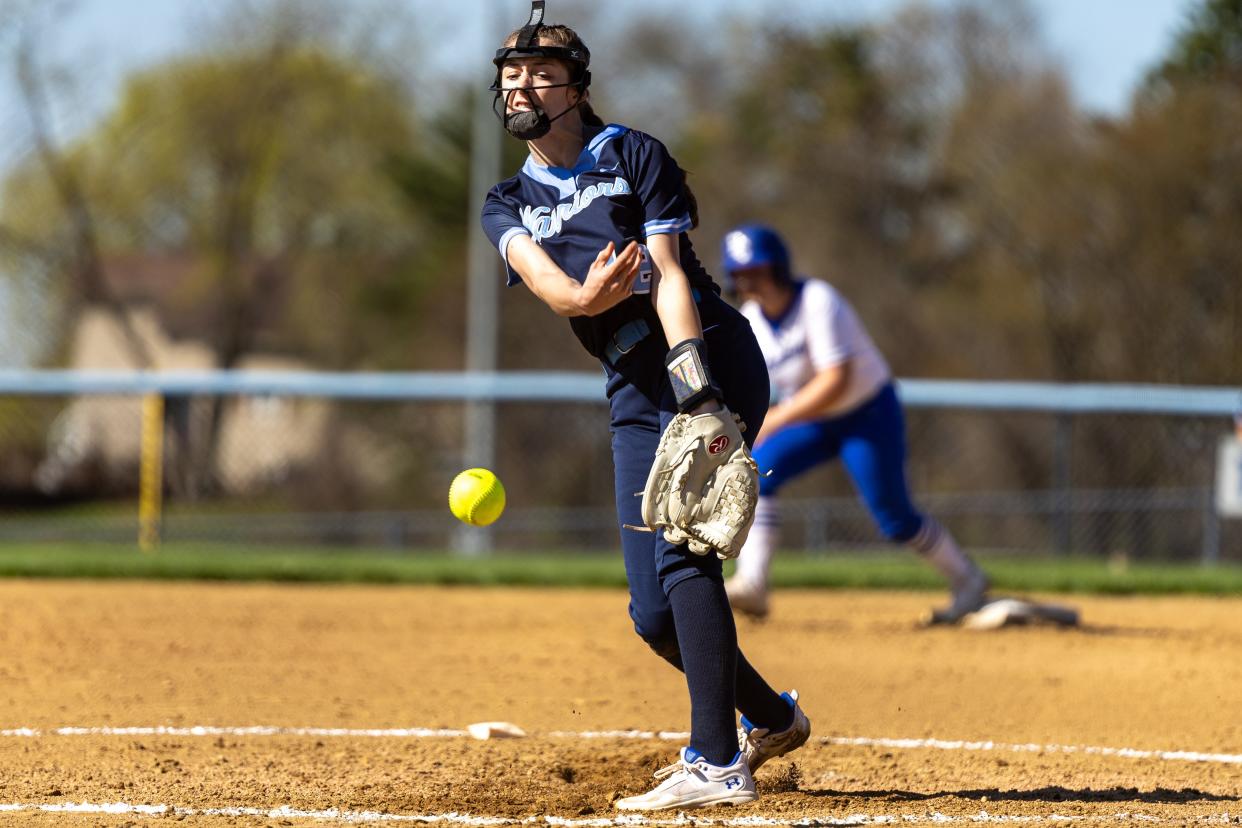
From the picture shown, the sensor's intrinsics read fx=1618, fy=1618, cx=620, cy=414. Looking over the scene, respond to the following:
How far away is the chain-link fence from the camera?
1348 centimetres

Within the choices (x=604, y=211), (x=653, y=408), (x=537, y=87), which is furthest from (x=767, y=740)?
(x=537, y=87)

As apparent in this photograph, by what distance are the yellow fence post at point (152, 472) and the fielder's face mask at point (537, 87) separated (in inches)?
353

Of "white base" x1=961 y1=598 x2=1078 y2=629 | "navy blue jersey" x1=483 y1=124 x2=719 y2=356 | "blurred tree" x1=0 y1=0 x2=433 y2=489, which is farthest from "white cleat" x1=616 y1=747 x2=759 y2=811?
"blurred tree" x1=0 y1=0 x2=433 y2=489

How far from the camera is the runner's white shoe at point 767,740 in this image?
4.14 m

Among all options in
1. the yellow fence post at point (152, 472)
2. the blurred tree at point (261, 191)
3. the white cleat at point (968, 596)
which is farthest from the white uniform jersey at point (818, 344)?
the blurred tree at point (261, 191)

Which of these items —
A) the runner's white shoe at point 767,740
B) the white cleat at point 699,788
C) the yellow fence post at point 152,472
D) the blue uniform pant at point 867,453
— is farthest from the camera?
the yellow fence post at point 152,472

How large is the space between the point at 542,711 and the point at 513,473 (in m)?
9.66

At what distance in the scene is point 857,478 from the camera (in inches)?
297

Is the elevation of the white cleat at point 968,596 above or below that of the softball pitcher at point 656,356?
below

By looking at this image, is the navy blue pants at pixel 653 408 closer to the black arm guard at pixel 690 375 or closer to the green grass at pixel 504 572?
the black arm guard at pixel 690 375

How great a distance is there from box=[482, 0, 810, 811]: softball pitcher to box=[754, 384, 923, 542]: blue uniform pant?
3.42 meters

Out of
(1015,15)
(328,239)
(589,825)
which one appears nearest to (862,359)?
(589,825)

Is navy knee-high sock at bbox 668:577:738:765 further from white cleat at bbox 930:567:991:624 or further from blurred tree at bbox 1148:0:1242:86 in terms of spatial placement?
blurred tree at bbox 1148:0:1242:86

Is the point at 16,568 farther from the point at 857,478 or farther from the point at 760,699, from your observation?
the point at 760,699
